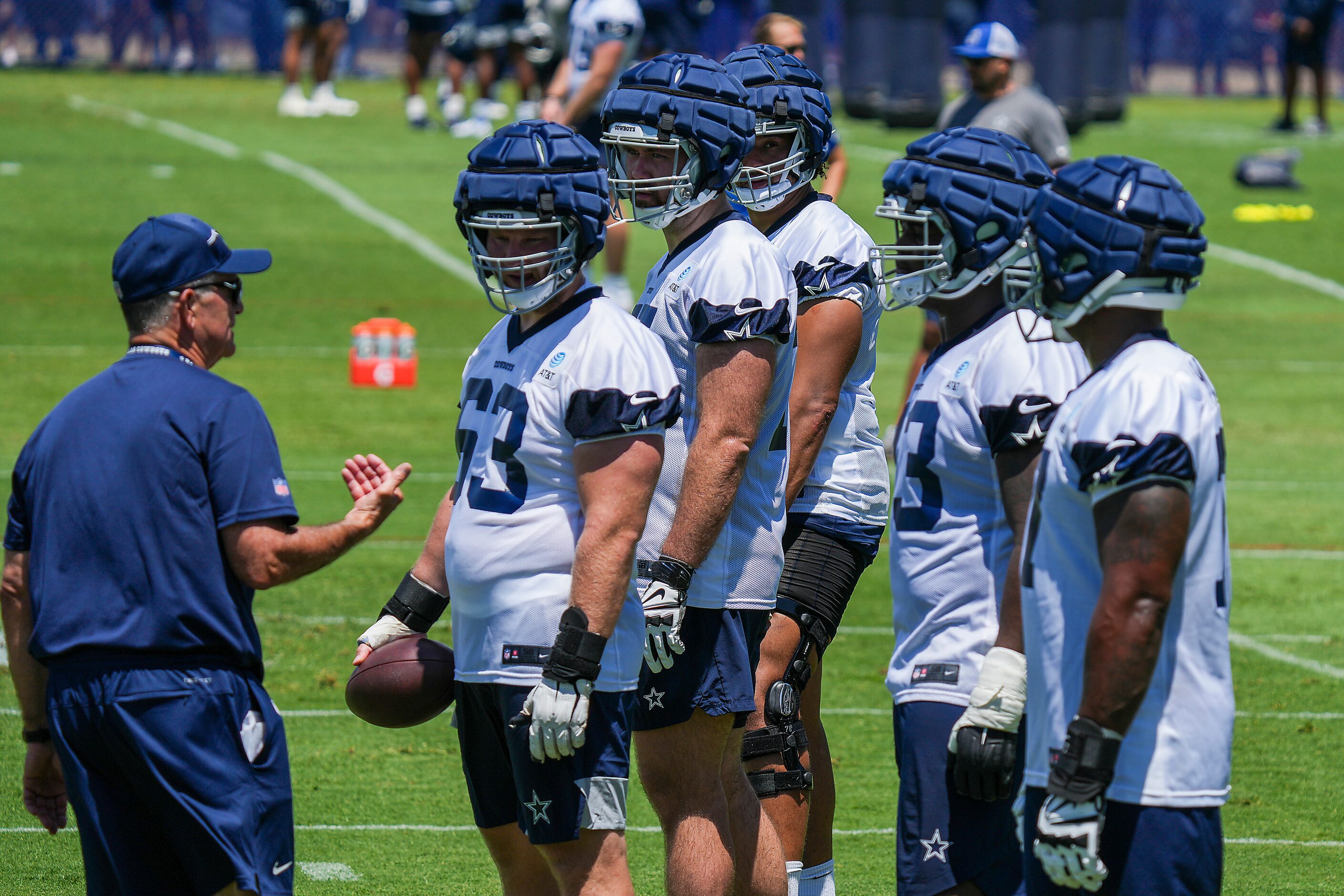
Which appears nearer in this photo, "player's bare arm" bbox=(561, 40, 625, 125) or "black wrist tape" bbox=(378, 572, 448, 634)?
"black wrist tape" bbox=(378, 572, 448, 634)

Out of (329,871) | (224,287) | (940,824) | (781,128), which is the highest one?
(781,128)

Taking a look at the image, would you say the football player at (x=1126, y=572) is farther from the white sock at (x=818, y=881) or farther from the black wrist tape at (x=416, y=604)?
the white sock at (x=818, y=881)

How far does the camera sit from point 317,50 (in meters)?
24.6

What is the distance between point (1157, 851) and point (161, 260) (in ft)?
8.49

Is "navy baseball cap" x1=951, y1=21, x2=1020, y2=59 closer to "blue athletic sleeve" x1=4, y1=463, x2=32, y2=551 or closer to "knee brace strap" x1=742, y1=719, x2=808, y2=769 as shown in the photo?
"knee brace strap" x1=742, y1=719, x2=808, y2=769

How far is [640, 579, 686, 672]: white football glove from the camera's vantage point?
4.76 metres

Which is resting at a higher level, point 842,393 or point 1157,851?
point 842,393

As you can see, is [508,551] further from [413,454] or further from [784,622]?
[413,454]

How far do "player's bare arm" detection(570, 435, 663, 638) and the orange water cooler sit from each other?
10462 millimetres

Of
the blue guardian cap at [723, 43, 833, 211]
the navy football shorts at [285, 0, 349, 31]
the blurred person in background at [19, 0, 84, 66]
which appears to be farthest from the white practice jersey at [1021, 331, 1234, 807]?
the blurred person in background at [19, 0, 84, 66]

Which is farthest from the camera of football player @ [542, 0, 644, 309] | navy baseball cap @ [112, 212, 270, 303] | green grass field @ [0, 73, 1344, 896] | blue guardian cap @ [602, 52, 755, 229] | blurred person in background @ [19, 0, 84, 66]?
blurred person in background @ [19, 0, 84, 66]

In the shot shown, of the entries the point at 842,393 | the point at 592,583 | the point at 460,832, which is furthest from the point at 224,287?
the point at 460,832

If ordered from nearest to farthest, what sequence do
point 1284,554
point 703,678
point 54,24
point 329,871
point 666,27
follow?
point 703,678 → point 329,871 → point 1284,554 → point 666,27 → point 54,24

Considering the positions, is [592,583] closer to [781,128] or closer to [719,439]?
[719,439]
